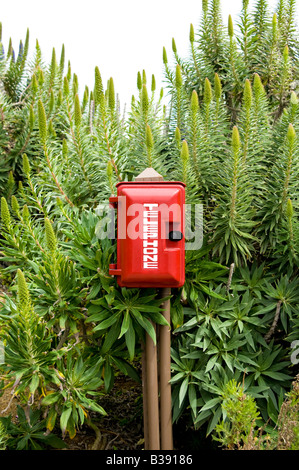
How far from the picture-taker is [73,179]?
401 cm

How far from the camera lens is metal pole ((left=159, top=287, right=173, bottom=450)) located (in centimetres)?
308

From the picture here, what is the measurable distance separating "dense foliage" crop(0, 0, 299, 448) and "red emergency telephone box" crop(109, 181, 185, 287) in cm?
30

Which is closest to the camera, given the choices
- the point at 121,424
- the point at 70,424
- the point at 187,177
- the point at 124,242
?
the point at 124,242

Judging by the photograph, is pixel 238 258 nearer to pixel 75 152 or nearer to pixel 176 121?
pixel 176 121

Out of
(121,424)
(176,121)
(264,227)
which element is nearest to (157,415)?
(121,424)

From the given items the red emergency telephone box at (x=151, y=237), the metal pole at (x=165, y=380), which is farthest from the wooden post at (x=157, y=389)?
the red emergency telephone box at (x=151, y=237)

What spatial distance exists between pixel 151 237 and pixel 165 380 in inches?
37.9

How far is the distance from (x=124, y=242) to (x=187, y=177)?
813 millimetres

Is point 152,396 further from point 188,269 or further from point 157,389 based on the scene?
point 188,269

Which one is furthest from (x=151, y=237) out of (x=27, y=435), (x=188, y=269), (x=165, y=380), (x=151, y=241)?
(x=27, y=435)

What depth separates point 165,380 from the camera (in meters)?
3.10

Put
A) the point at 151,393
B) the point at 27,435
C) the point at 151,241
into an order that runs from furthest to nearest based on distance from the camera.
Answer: the point at 27,435 < the point at 151,393 < the point at 151,241

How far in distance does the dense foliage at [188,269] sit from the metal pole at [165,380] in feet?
0.25

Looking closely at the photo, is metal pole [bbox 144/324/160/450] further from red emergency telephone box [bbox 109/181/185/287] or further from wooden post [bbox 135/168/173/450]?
red emergency telephone box [bbox 109/181/185/287]
